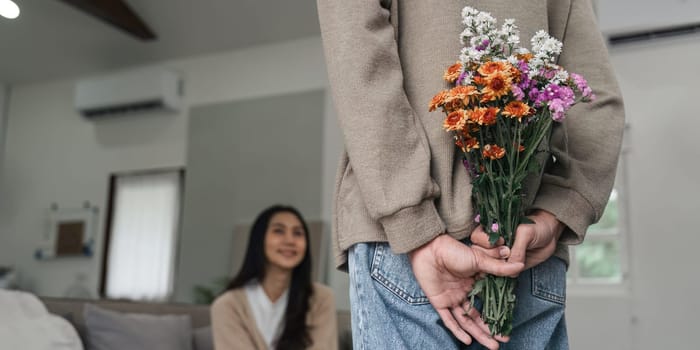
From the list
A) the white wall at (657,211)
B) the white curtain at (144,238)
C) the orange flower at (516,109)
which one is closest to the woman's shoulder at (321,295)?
the white wall at (657,211)

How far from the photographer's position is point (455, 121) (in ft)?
2.59

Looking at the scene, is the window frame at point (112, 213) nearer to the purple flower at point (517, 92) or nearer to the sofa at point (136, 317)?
the sofa at point (136, 317)

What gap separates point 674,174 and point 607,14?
163 centimetres

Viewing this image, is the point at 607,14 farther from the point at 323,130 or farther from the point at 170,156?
the point at 170,156

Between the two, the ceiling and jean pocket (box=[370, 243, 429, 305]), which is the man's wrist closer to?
jean pocket (box=[370, 243, 429, 305])

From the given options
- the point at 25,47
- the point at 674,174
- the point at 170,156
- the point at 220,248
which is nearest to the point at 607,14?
the point at 674,174

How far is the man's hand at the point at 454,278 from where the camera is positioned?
79 cm

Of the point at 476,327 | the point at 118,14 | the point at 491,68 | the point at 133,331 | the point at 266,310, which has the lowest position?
the point at 133,331

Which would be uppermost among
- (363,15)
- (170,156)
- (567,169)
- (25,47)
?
(25,47)

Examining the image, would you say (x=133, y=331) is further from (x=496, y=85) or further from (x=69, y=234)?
(x=69, y=234)

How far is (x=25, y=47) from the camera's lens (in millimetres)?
7254

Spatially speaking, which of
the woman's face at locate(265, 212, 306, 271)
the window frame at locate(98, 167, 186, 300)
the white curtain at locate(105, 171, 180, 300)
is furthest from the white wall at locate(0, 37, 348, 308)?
the woman's face at locate(265, 212, 306, 271)

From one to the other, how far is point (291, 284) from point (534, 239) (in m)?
2.56

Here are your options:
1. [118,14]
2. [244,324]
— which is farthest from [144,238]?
[244,324]
